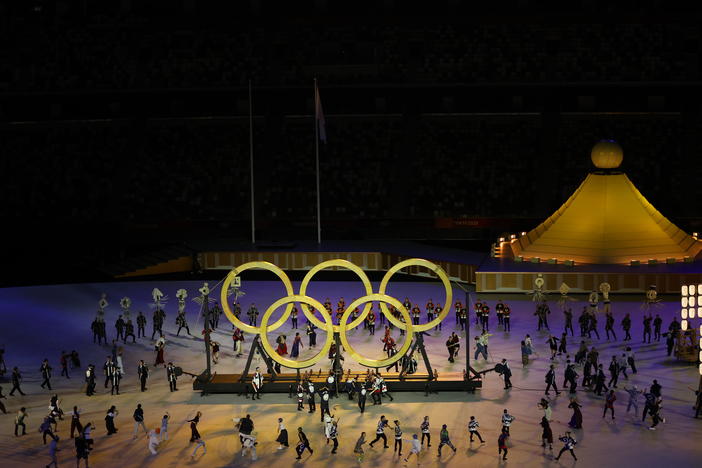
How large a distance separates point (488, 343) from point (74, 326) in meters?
18.1

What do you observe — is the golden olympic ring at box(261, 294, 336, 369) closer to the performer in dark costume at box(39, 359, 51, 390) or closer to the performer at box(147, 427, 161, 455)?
the performer at box(147, 427, 161, 455)

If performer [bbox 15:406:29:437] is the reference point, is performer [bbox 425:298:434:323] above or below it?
above

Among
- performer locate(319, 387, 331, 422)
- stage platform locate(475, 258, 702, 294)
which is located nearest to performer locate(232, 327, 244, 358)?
performer locate(319, 387, 331, 422)

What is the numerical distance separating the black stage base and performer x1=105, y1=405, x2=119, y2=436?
4.21 meters

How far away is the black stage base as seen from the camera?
1448 inches

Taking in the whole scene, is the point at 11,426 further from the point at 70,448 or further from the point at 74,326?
the point at 74,326

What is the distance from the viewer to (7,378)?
3944 cm

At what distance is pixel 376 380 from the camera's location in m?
35.7

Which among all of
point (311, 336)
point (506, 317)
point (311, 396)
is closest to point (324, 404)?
point (311, 396)

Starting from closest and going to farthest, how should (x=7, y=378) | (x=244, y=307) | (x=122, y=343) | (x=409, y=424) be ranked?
(x=409, y=424) < (x=7, y=378) < (x=122, y=343) < (x=244, y=307)

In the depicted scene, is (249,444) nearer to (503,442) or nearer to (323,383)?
(323,383)

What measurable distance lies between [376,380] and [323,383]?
2188 millimetres

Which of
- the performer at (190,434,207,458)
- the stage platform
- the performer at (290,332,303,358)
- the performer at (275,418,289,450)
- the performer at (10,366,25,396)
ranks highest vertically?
the stage platform

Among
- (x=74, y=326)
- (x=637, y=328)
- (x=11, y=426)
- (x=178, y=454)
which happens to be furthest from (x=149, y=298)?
(x=637, y=328)
